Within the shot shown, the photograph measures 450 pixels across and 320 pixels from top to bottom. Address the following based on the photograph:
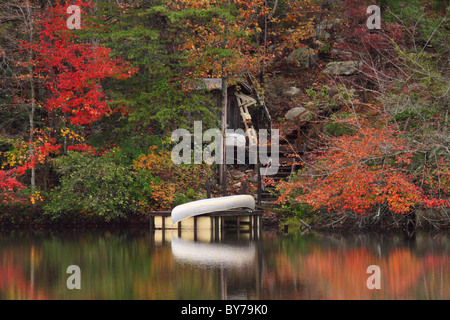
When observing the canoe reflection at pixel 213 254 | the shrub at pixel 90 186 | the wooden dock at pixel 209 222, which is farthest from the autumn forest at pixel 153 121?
the canoe reflection at pixel 213 254

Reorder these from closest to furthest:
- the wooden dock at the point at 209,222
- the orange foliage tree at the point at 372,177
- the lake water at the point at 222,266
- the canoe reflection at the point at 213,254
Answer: the lake water at the point at 222,266 → the canoe reflection at the point at 213,254 → the orange foliage tree at the point at 372,177 → the wooden dock at the point at 209,222

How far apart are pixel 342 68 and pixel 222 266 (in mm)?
22086

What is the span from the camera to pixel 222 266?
18.0m

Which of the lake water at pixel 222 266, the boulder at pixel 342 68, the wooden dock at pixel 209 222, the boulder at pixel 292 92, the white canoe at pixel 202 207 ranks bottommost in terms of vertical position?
the lake water at pixel 222 266

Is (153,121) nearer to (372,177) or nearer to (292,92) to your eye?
(292,92)

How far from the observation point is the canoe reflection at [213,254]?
60.9ft

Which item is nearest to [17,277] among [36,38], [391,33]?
[36,38]

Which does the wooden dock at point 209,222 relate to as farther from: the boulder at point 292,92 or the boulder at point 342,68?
the boulder at point 342,68

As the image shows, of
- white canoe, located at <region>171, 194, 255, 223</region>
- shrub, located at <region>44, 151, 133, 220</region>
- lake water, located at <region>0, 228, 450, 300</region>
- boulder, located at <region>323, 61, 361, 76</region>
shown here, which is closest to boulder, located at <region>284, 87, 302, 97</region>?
boulder, located at <region>323, 61, 361, 76</region>

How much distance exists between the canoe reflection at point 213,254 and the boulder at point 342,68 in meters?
17.2

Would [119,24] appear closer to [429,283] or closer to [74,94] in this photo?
[74,94]

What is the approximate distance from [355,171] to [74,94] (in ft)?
42.8

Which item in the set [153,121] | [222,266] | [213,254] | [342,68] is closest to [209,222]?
[213,254]

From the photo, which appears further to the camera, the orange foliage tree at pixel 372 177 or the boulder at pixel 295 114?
the boulder at pixel 295 114
